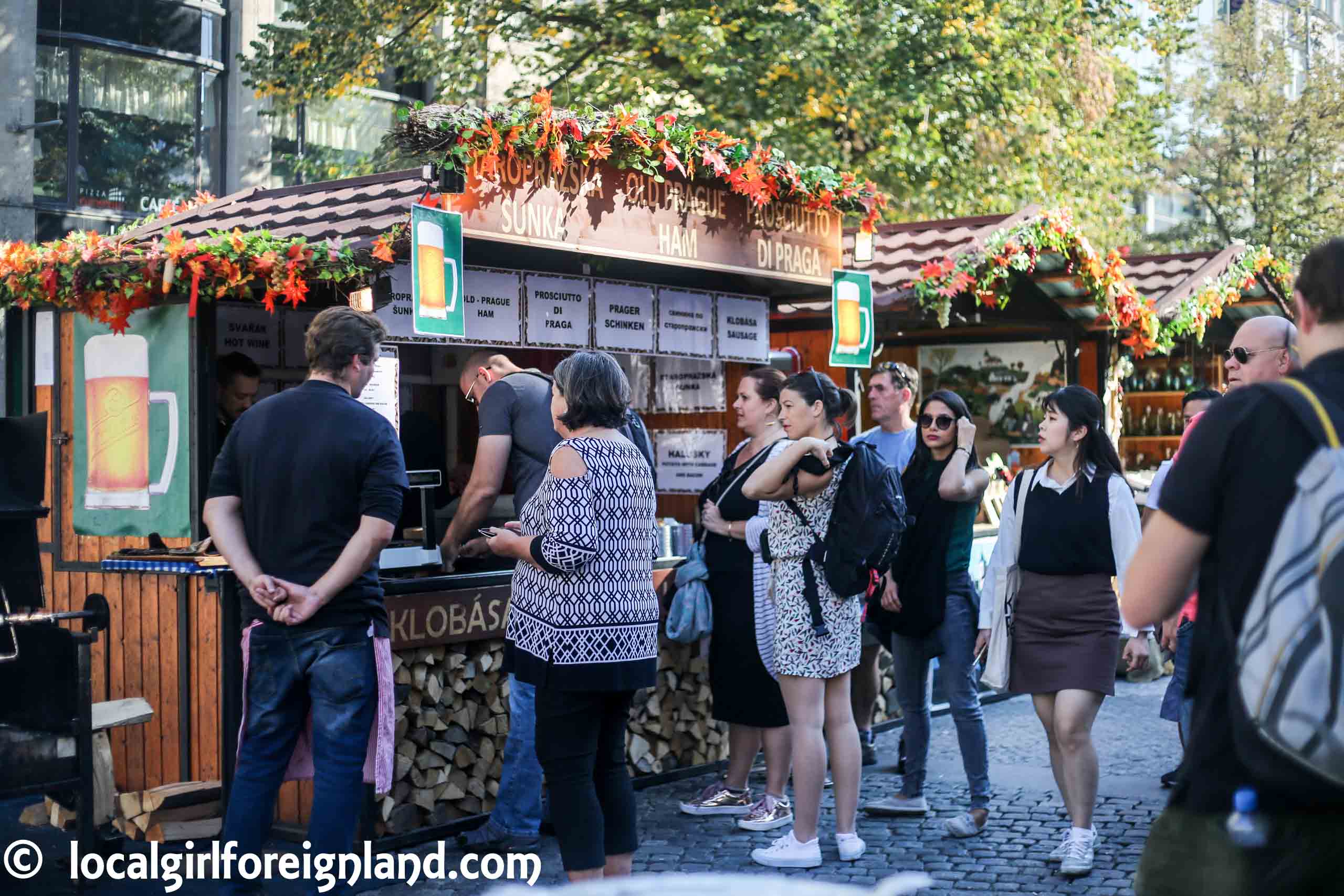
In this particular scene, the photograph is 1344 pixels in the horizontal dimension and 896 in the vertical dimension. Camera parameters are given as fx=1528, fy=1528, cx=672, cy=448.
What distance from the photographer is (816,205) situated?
8.69 meters

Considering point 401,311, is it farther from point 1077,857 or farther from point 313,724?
point 1077,857

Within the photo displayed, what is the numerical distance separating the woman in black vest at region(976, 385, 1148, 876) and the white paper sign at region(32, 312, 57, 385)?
14.1 feet

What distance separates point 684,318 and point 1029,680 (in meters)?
4.11

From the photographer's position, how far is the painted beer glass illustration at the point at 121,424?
6527 millimetres

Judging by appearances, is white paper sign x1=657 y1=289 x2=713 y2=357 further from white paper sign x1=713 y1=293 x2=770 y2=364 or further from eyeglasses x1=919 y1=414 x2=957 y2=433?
eyeglasses x1=919 y1=414 x2=957 y2=433

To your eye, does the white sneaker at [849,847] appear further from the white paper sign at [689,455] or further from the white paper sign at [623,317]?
the white paper sign at [689,455]

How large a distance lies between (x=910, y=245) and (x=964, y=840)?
498 cm

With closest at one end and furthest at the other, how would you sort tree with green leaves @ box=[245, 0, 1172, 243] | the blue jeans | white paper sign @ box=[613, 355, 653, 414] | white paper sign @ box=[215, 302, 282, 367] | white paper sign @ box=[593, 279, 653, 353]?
the blue jeans
white paper sign @ box=[215, 302, 282, 367]
white paper sign @ box=[593, 279, 653, 353]
white paper sign @ box=[613, 355, 653, 414]
tree with green leaves @ box=[245, 0, 1172, 243]

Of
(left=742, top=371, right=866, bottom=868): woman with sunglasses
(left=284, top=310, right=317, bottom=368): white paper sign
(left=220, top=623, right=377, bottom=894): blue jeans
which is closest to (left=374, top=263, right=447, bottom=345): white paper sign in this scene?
(left=284, top=310, right=317, bottom=368): white paper sign

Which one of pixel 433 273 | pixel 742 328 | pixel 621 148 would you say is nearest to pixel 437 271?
pixel 433 273

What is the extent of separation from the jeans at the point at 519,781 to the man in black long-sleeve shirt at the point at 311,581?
1201 mm

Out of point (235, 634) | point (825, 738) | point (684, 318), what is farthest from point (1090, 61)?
point (235, 634)

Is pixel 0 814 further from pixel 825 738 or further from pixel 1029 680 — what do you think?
pixel 1029 680

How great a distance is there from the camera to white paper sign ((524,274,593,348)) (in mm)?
8203
